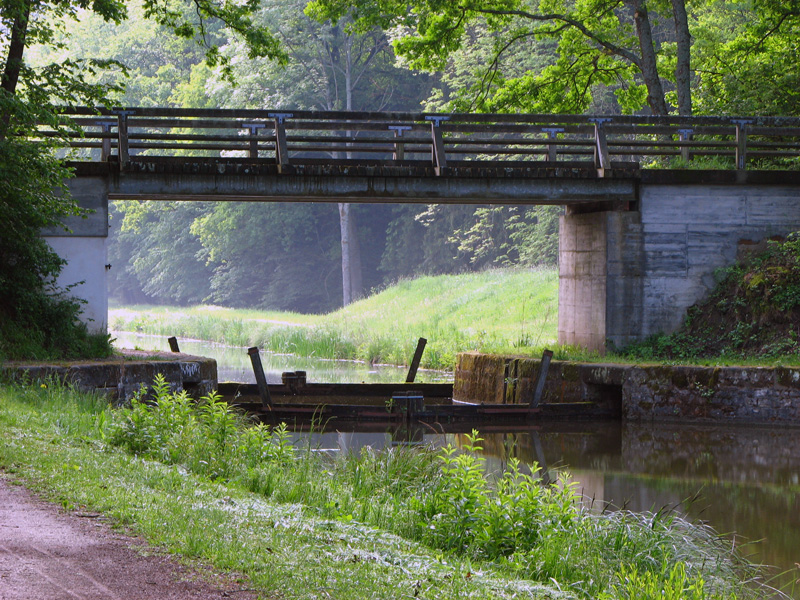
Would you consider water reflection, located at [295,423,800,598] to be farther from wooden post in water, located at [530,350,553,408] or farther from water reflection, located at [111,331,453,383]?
water reflection, located at [111,331,453,383]

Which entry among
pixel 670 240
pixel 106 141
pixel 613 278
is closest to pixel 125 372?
pixel 106 141

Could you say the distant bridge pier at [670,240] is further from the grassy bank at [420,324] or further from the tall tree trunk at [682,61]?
the tall tree trunk at [682,61]

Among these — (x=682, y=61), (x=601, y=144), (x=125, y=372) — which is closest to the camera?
(x=125, y=372)

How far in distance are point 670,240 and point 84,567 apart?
16.2 meters

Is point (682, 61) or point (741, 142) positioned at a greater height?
point (682, 61)

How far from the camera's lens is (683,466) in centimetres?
1398

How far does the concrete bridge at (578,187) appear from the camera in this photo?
711 inches

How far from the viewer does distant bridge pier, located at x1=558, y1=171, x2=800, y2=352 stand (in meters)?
Answer: 19.5

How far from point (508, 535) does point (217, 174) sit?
12313 millimetres

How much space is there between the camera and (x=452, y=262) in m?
58.0

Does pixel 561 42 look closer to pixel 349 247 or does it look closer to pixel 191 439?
pixel 191 439

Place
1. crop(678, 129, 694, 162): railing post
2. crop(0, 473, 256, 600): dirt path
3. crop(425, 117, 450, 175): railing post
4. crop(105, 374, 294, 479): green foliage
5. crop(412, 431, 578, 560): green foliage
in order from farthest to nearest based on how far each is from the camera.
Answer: crop(678, 129, 694, 162): railing post < crop(425, 117, 450, 175): railing post < crop(105, 374, 294, 479): green foliage < crop(412, 431, 578, 560): green foliage < crop(0, 473, 256, 600): dirt path

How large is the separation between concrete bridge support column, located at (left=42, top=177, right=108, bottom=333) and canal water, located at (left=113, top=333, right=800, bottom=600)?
4.77 meters

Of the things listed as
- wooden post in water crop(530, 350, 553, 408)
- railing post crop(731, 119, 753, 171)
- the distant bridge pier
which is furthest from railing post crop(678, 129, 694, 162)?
wooden post in water crop(530, 350, 553, 408)
